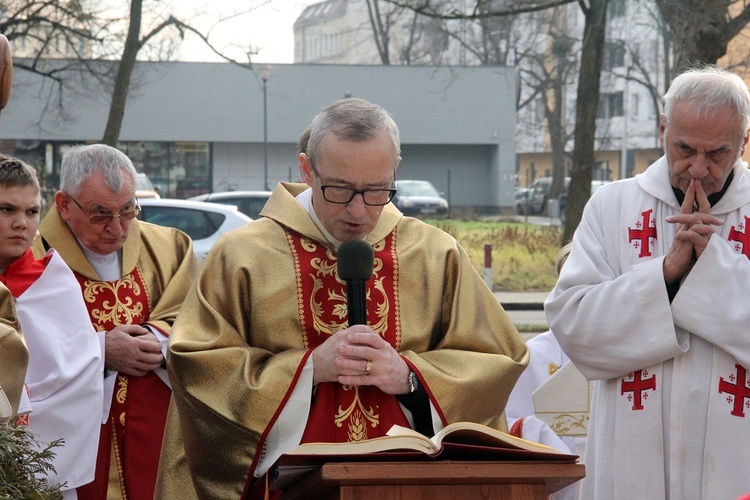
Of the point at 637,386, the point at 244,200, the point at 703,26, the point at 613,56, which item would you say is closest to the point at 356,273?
the point at 637,386

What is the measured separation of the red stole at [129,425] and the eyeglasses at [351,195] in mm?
1564

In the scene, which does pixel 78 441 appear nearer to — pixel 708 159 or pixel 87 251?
pixel 87 251

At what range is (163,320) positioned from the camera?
4.34 m

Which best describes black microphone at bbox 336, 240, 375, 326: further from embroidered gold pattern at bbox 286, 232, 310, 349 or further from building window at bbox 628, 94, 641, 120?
building window at bbox 628, 94, 641, 120

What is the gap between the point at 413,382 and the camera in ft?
10.1

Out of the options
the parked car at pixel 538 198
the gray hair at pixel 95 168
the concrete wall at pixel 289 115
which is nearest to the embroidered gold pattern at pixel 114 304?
the gray hair at pixel 95 168

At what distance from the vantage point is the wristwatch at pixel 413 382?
121 inches

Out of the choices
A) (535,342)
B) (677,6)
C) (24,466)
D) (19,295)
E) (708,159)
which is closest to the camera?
(24,466)

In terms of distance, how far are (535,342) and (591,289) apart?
5.11ft

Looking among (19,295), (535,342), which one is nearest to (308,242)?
(19,295)

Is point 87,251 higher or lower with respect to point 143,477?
higher

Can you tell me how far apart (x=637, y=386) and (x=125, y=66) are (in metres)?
17.2

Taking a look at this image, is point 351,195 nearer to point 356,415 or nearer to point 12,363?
point 356,415

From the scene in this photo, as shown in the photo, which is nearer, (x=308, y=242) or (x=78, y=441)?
(x=308, y=242)
